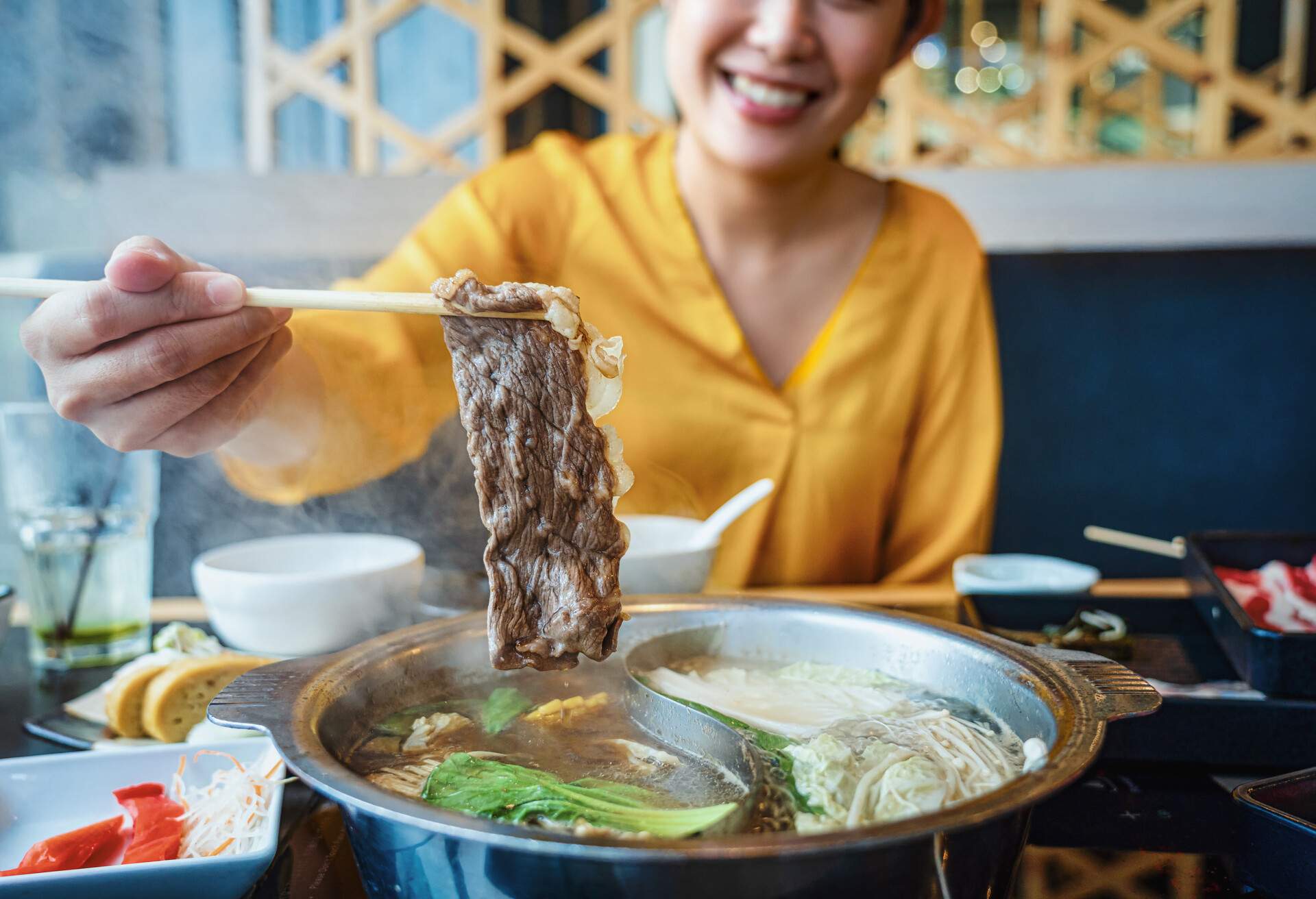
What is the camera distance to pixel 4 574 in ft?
13.9

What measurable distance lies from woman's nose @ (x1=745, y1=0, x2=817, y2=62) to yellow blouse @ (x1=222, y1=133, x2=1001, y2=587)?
563 mm

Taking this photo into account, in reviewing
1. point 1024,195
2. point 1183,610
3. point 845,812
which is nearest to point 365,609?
point 845,812

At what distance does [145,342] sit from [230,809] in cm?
61

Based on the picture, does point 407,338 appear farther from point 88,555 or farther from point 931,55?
point 931,55

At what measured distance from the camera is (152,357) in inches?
50.7

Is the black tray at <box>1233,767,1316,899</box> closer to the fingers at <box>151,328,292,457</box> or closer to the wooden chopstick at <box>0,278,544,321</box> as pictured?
the wooden chopstick at <box>0,278,544,321</box>

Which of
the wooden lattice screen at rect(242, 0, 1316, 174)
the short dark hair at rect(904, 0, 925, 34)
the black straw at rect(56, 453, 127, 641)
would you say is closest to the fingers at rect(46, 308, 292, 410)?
the black straw at rect(56, 453, 127, 641)

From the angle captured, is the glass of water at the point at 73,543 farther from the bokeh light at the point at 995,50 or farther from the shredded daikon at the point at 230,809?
the bokeh light at the point at 995,50

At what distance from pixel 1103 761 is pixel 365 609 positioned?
1182mm

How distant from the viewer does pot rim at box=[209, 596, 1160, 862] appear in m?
0.74

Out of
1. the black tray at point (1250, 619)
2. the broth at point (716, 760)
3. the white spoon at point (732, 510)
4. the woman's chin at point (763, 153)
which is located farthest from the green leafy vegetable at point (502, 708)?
the woman's chin at point (763, 153)

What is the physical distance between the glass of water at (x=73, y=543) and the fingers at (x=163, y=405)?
388mm

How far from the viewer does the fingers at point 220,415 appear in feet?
4.94

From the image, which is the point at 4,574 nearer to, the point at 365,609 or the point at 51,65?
the point at 51,65
